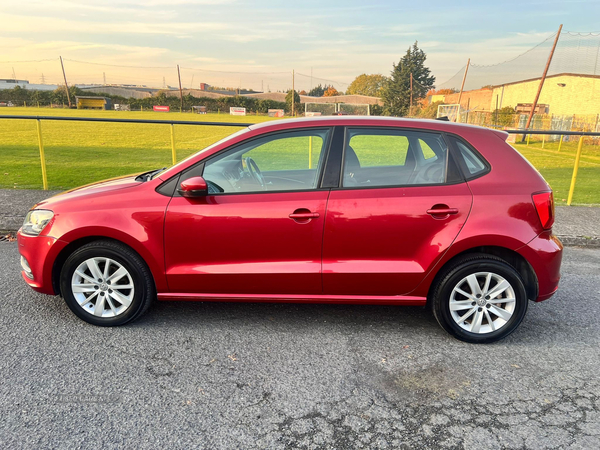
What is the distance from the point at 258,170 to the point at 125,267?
1.28m

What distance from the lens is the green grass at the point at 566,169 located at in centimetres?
1097

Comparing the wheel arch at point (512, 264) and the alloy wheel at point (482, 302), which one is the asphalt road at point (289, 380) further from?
the wheel arch at point (512, 264)

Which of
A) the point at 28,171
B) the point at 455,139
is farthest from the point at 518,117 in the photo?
the point at 455,139

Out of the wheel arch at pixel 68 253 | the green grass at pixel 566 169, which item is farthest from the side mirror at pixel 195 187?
the green grass at pixel 566 169

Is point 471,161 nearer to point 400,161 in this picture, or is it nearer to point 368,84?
point 400,161

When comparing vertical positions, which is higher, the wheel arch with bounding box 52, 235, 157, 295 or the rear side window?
the rear side window

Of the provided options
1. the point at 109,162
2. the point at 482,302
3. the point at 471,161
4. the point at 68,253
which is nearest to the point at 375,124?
the point at 471,161

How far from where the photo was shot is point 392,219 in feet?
11.3

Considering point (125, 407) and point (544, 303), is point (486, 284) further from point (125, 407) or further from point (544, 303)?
point (125, 407)

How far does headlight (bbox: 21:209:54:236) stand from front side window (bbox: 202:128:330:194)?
130 cm

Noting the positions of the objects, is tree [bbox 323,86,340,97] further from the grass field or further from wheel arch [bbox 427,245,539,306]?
wheel arch [bbox 427,245,539,306]

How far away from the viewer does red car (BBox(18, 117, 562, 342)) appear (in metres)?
3.47

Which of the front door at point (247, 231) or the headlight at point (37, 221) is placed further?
the headlight at point (37, 221)

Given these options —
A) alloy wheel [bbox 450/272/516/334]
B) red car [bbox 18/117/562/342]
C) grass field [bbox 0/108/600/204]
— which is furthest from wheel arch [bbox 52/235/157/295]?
grass field [bbox 0/108/600/204]
